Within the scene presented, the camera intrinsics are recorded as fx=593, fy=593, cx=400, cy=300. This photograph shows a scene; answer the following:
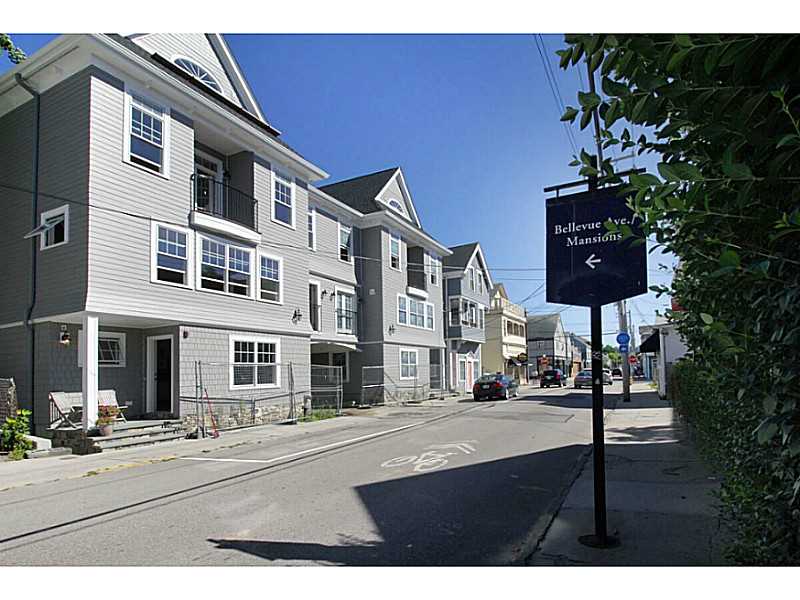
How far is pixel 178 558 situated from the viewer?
522 cm

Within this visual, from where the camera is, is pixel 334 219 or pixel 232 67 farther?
pixel 334 219

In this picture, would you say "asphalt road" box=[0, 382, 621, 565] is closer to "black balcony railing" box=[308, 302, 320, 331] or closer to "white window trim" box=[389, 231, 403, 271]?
"black balcony railing" box=[308, 302, 320, 331]

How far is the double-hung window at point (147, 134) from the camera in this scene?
1522 cm

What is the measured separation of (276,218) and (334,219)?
6515mm

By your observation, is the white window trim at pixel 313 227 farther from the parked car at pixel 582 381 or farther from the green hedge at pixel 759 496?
the parked car at pixel 582 381

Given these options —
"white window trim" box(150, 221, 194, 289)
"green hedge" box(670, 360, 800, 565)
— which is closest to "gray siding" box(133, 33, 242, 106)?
"white window trim" box(150, 221, 194, 289)

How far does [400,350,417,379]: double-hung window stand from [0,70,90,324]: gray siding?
1834 cm

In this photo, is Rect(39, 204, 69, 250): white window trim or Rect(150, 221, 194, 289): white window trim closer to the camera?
Rect(39, 204, 69, 250): white window trim

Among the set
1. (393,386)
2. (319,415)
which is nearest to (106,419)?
(319,415)

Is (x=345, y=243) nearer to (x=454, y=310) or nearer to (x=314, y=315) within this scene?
(x=314, y=315)

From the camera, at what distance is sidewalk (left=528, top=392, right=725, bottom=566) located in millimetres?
5066

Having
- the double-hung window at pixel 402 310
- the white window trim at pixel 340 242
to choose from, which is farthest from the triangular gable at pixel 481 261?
the white window trim at pixel 340 242

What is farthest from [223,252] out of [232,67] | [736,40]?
[736,40]

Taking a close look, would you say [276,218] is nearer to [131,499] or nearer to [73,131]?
[73,131]
